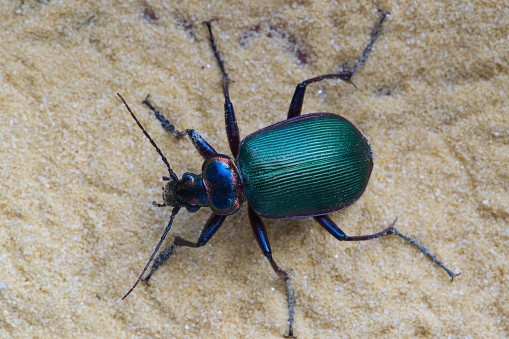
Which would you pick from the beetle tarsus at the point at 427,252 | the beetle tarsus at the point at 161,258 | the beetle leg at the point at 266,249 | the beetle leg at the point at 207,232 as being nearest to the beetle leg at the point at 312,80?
the beetle leg at the point at 266,249

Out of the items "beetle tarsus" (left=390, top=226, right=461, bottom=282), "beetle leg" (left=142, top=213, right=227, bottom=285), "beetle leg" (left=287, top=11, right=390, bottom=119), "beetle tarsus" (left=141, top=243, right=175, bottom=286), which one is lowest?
"beetle tarsus" (left=390, top=226, right=461, bottom=282)

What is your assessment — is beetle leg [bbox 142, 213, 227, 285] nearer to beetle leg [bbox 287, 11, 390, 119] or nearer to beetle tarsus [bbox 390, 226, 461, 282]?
beetle leg [bbox 287, 11, 390, 119]

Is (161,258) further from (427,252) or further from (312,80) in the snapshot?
(427,252)

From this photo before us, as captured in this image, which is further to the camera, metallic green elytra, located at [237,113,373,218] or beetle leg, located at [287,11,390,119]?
beetle leg, located at [287,11,390,119]

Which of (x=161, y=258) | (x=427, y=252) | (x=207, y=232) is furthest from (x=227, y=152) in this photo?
(x=427, y=252)

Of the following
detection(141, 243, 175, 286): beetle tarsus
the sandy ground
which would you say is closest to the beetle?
detection(141, 243, 175, 286): beetle tarsus

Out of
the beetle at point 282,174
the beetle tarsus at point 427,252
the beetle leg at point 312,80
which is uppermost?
the beetle leg at point 312,80

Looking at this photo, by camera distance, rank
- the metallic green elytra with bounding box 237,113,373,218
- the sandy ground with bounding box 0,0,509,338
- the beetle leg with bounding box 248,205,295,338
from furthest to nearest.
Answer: the sandy ground with bounding box 0,0,509,338
the beetle leg with bounding box 248,205,295,338
the metallic green elytra with bounding box 237,113,373,218

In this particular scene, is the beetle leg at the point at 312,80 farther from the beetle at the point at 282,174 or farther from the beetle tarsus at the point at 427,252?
the beetle tarsus at the point at 427,252
